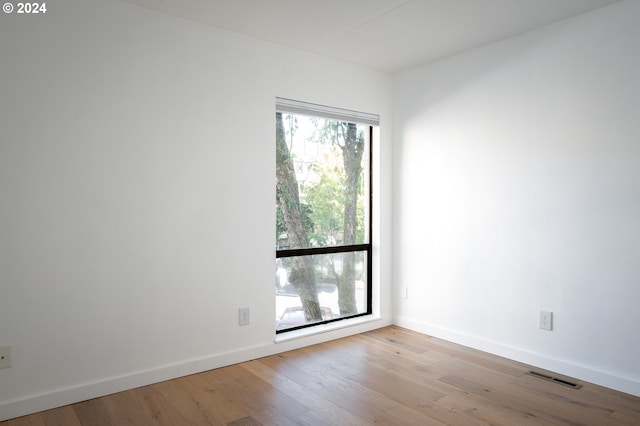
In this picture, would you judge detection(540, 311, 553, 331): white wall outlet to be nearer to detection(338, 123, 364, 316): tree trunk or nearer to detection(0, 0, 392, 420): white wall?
detection(338, 123, 364, 316): tree trunk

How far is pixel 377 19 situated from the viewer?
280 centimetres

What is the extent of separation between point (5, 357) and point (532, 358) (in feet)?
10.4

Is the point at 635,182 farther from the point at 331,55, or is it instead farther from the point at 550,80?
the point at 331,55

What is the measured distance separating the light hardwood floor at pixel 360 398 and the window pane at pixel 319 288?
0.43 m

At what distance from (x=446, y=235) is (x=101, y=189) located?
254 centimetres

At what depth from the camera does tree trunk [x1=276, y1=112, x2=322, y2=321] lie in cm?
343

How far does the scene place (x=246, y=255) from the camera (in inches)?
123

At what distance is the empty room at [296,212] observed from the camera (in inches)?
93.0

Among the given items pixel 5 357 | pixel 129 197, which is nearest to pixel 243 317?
pixel 129 197

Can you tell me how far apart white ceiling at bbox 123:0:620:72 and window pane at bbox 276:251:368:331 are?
165cm

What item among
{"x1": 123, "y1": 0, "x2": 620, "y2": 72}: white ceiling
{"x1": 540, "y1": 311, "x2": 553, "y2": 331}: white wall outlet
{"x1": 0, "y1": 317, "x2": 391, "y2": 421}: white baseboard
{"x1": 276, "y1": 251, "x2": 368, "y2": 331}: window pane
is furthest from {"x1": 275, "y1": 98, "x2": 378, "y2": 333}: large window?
{"x1": 540, "y1": 311, "x2": 553, "y2": 331}: white wall outlet

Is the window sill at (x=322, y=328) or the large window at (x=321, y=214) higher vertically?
the large window at (x=321, y=214)

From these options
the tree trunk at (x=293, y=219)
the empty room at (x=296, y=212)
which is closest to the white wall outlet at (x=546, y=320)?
the empty room at (x=296, y=212)

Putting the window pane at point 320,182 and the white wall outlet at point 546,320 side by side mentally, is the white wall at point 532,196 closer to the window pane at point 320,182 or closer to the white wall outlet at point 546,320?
the white wall outlet at point 546,320
